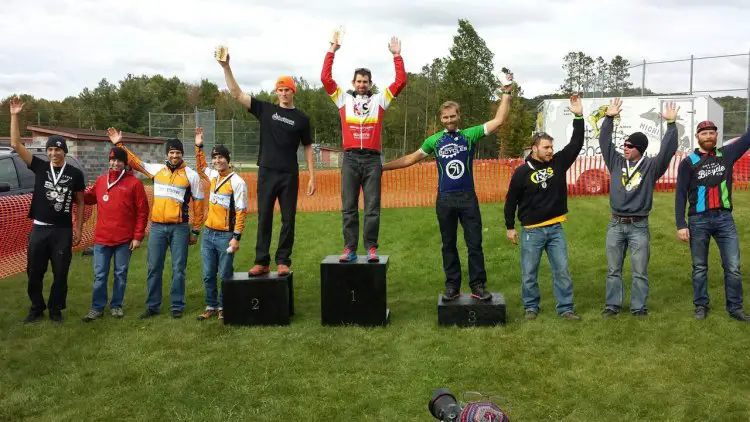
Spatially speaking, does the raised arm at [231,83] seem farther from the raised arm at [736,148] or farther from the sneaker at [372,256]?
the raised arm at [736,148]

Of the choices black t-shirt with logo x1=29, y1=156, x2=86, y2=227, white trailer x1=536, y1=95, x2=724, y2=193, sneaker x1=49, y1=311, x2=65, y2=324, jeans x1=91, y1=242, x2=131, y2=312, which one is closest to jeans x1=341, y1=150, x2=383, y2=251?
jeans x1=91, y1=242, x2=131, y2=312

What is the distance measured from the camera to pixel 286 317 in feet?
21.6

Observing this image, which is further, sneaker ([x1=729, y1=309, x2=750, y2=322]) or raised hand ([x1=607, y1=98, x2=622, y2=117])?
raised hand ([x1=607, y1=98, x2=622, y2=117])

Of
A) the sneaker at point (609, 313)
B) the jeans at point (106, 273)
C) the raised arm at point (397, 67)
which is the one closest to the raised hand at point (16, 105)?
the jeans at point (106, 273)

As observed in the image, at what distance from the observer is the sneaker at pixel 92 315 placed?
6941 mm

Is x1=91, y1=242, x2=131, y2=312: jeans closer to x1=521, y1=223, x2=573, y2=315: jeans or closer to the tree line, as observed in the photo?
x1=521, y1=223, x2=573, y2=315: jeans

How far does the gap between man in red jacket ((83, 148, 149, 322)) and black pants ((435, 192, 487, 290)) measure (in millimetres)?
3551

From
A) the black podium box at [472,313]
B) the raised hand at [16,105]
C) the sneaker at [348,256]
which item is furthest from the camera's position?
the raised hand at [16,105]

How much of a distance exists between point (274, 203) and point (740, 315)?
16.1ft

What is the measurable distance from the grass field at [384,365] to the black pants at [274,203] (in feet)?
2.85

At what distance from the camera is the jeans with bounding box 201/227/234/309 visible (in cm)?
685

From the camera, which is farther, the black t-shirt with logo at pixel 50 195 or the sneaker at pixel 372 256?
the black t-shirt with logo at pixel 50 195

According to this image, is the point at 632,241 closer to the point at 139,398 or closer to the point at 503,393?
the point at 503,393

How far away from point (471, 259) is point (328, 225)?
741 centimetres
